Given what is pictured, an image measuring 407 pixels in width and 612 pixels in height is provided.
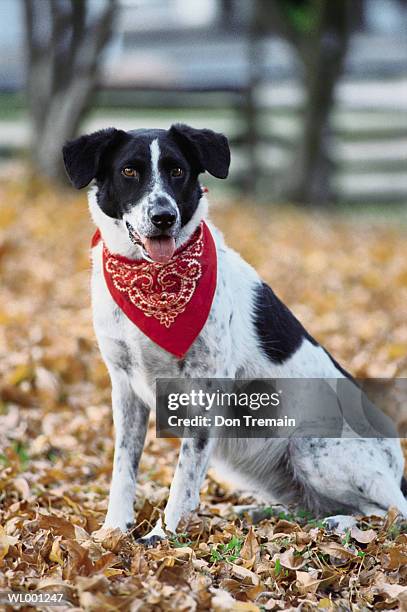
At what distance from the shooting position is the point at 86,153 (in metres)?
3.78

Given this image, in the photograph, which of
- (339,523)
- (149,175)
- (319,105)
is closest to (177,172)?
(149,175)

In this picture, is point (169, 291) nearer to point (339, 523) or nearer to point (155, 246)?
point (155, 246)

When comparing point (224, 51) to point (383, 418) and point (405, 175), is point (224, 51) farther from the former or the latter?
point (383, 418)

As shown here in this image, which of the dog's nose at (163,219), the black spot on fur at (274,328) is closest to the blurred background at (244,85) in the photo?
the black spot on fur at (274,328)

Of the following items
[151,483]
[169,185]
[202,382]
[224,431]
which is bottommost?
[151,483]

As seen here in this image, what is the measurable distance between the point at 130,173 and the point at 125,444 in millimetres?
1221

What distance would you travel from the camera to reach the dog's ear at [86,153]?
12.4 feet

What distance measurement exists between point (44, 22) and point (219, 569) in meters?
12.2

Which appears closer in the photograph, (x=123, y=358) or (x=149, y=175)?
(x=149, y=175)

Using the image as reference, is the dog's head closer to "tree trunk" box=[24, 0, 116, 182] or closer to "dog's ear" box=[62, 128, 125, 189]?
"dog's ear" box=[62, 128, 125, 189]

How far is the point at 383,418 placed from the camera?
4398 mm

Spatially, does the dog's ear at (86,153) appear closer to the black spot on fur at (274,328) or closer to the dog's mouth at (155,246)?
the dog's mouth at (155,246)

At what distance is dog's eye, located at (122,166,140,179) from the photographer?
12.2 ft

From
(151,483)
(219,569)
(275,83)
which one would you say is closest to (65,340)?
(151,483)
